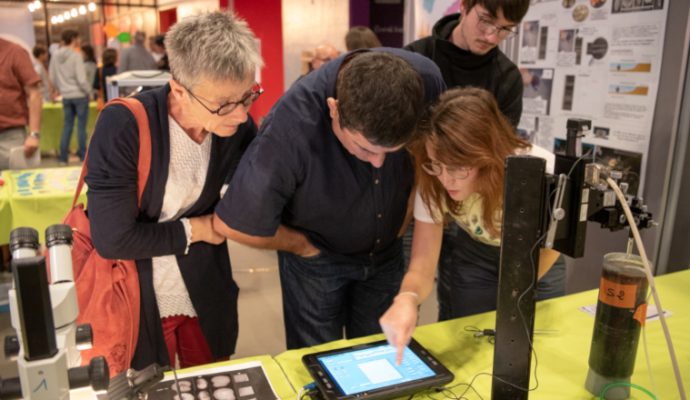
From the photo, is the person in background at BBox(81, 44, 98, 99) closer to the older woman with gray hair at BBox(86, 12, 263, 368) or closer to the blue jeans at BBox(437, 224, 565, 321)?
the older woman with gray hair at BBox(86, 12, 263, 368)

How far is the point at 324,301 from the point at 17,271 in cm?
107

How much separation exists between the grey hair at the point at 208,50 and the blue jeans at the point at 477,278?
0.85 metres

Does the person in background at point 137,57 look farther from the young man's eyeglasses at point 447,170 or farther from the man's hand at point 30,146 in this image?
the young man's eyeglasses at point 447,170

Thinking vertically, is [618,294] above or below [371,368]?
above

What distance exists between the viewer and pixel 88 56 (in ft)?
26.9

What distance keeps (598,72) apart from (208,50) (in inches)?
70.1

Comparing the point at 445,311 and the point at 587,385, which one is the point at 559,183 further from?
the point at 445,311

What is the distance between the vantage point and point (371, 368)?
3.80 ft

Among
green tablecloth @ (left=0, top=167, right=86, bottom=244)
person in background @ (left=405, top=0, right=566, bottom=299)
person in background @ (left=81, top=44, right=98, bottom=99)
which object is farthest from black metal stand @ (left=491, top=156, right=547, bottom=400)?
person in background @ (left=81, top=44, right=98, bottom=99)

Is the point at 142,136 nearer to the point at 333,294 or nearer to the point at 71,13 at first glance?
the point at 333,294

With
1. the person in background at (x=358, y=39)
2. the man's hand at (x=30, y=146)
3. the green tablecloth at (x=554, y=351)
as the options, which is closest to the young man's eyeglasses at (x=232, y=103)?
the green tablecloth at (x=554, y=351)

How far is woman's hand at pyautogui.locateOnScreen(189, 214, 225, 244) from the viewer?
139 cm

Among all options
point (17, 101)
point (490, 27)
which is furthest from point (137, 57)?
point (490, 27)

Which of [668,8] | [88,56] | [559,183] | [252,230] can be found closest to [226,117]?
[252,230]
